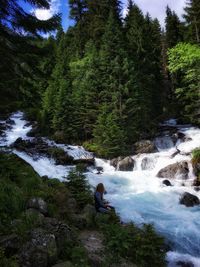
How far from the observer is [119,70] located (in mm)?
39188

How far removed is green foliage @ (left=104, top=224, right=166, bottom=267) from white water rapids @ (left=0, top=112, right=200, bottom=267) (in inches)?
43.3

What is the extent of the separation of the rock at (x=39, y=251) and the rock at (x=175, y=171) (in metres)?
18.4

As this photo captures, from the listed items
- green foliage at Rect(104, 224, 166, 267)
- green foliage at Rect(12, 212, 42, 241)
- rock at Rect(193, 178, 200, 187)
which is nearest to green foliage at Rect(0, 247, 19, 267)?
green foliage at Rect(12, 212, 42, 241)

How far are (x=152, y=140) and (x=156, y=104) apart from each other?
11.4 meters

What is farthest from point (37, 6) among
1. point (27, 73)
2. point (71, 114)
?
point (71, 114)

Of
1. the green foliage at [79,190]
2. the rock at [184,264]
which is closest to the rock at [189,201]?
the green foliage at [79,190]

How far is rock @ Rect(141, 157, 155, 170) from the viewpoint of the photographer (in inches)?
1161

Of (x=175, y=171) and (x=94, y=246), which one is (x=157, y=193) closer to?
(x=175, y=171)

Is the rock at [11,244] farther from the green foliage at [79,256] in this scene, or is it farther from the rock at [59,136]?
the rock at [59,136]

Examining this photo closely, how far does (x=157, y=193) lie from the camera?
2214cm

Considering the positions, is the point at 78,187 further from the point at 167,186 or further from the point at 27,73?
the point at 167,186

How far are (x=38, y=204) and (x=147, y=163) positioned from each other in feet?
64.2

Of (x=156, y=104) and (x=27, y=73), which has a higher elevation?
(x=156, y=104)

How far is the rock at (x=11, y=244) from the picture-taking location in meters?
8.30
